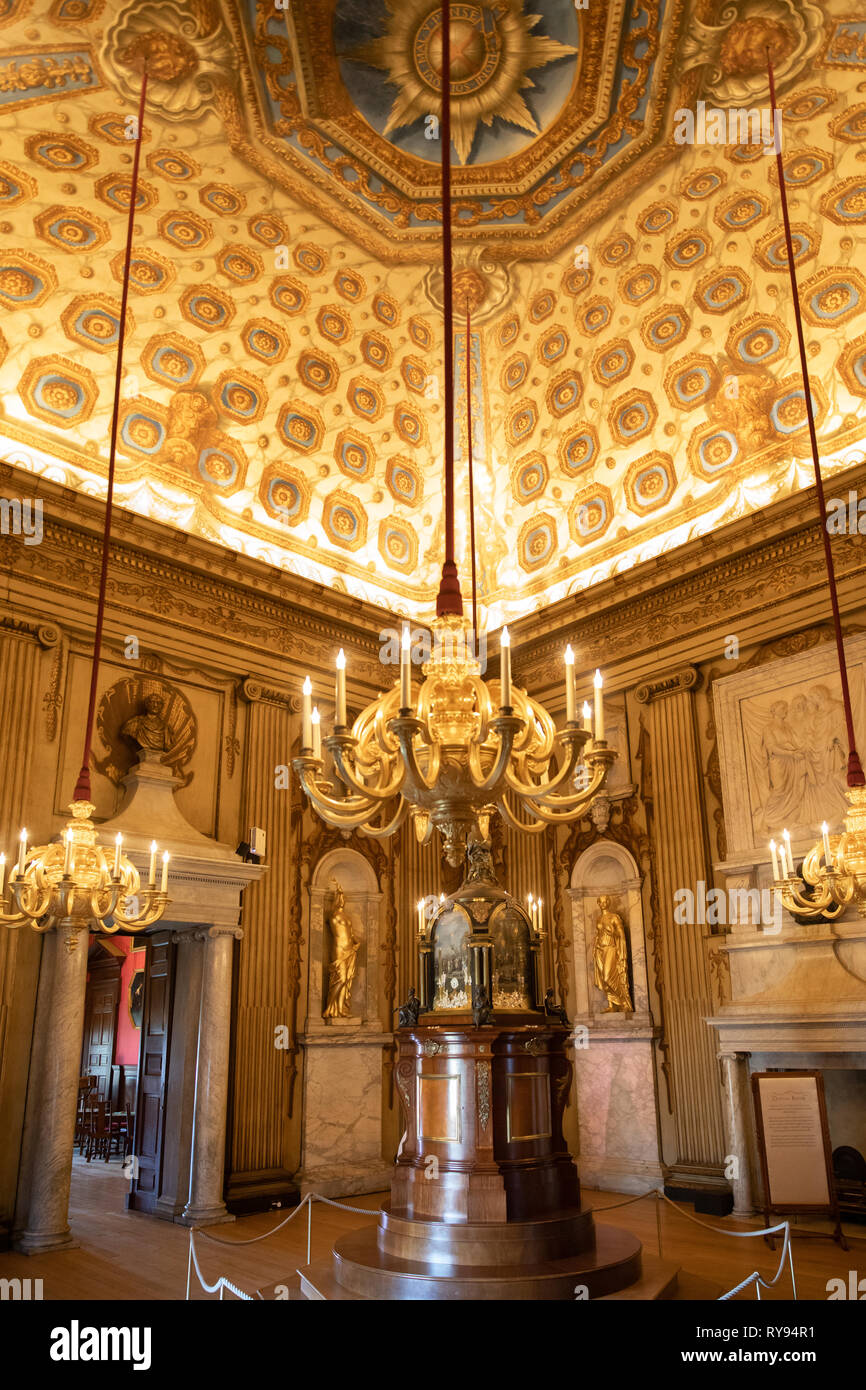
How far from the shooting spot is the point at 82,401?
31.3 feet

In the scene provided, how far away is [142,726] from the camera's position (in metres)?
9.23

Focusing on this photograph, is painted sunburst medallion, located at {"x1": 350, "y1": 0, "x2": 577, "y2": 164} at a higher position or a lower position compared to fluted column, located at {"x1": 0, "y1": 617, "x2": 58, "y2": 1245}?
higher

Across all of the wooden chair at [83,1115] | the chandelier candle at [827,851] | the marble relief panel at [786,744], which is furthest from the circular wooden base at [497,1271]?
the wooden chair at [83,1115]

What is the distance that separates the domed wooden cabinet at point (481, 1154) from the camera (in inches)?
203

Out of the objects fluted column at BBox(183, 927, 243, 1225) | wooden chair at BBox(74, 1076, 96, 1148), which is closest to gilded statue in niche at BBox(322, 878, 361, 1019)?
fluted column at BBox(183, 927, 243, 1225)

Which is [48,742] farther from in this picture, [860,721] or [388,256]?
[860,721]

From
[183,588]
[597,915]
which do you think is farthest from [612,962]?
[183,588]

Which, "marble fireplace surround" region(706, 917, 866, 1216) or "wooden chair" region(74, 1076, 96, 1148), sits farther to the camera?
"wooden chair" region(74, 1076, 96, 1148)

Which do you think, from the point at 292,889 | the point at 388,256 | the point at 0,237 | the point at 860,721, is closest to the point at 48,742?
the point at 292,889

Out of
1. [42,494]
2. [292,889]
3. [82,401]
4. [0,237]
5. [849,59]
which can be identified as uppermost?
[849,59]

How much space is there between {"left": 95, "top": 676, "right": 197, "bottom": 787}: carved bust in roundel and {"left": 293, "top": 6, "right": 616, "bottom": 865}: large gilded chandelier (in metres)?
5.47

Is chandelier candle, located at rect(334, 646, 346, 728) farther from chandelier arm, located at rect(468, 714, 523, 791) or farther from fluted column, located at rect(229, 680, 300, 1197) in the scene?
fluted column, located at rect(229, 680, 300, 1197)

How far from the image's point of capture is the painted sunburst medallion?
25.3ft

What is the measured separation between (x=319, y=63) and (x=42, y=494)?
4364 millimetres
